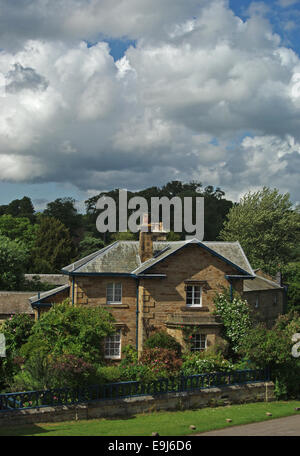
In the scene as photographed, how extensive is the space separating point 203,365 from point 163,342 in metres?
3.28

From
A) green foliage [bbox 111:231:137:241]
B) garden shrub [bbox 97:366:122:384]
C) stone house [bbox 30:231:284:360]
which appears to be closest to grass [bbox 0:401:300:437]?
garden shrub [bbox 97:366:122:384]

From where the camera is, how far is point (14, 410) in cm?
2164

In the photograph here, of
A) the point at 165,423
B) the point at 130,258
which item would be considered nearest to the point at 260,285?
the point at 130,258

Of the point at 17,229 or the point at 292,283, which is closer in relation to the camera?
the point at 292,283

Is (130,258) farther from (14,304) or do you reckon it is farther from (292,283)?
(292,283)

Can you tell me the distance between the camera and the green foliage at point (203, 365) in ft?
93.9

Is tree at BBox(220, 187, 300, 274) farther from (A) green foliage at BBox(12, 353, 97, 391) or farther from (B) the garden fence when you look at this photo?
(A) green foliage at BBox(12, 353, 97, 391)

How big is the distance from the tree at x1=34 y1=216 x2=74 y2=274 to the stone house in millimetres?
47815

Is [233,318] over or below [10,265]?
below

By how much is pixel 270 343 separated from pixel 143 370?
7.28m

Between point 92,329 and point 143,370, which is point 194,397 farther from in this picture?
point 92,329

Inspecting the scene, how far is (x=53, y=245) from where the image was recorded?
276 ft

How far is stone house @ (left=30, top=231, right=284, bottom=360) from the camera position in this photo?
32312mm
